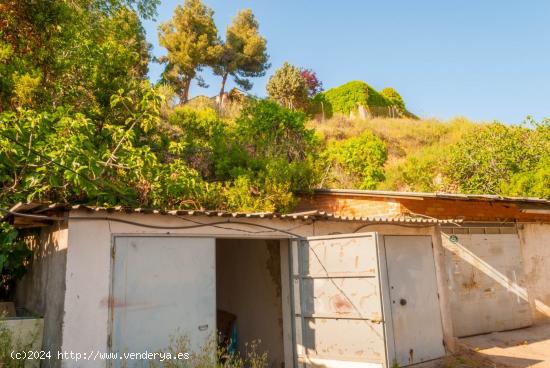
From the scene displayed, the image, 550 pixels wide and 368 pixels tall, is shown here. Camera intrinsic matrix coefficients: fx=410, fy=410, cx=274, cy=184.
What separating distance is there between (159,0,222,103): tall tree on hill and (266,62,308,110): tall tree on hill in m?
5.01

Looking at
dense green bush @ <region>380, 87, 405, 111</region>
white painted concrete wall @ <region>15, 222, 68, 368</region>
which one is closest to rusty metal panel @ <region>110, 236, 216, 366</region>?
white painted concrete wall @ <region>15, 222, 68, 368</region>

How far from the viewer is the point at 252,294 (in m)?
8.91

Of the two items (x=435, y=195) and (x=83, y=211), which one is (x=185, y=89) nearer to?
(x=435, y=195)

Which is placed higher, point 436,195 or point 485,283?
point 436,195

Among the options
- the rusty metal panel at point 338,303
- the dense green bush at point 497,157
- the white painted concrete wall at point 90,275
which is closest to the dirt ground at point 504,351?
the rusty metal panel at point 338,303

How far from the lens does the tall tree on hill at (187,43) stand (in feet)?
103

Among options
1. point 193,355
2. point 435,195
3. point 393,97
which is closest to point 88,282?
point 193,355

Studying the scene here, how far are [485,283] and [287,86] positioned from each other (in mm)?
25189

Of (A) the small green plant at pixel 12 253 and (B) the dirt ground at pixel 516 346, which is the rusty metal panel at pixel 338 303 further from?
(A) the small green plant at pixel 12 253

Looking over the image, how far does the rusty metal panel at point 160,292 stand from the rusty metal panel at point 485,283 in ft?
22.1

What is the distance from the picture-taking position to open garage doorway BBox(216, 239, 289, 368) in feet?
27.0

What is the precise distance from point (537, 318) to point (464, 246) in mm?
3460

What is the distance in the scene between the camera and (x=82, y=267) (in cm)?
537

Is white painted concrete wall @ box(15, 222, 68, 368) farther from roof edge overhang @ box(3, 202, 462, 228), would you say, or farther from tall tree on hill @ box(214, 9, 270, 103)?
tall tree on hill @ box(214, 9, 270, 103)
